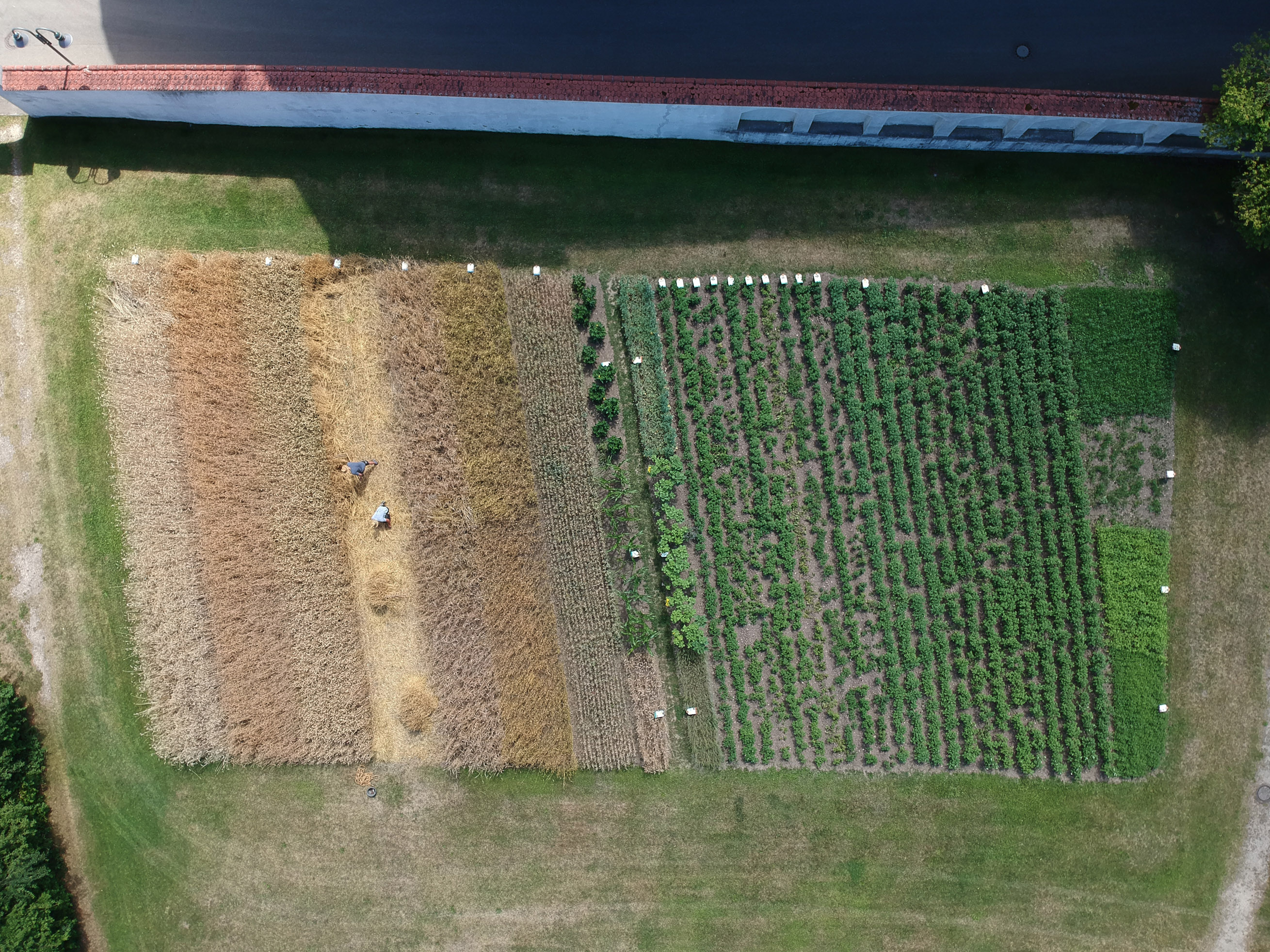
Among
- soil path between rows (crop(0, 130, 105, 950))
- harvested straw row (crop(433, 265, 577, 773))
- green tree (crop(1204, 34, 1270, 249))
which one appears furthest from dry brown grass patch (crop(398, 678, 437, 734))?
green tree (crop(1204, 34, 1270, 249))

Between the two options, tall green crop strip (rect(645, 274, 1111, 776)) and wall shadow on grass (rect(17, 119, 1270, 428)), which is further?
wall shadow on grass (rect(17, 119, 1270, 428))

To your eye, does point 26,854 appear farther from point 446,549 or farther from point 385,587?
point 446,549

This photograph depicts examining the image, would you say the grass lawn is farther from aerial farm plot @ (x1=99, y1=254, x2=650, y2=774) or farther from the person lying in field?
the person lying in field

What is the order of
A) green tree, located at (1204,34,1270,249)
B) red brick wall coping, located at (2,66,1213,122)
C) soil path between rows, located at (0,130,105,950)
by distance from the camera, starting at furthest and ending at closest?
soil path between rows, located at (0,130,105,950) < red brick wall coping, located at (2,66,1213,122) < green tree, located at (1204,34,1270,249)

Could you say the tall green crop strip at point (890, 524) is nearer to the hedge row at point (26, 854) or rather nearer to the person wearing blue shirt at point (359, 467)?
the person wearing blue shirt at point (359, 467)

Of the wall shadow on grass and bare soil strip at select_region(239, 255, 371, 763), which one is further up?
the wall shadow on grass

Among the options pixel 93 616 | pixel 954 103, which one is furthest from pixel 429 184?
pixel 93 616

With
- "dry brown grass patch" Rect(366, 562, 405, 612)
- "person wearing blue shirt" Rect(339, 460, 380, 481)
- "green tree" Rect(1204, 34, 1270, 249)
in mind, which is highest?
"green tree" Rect(1204, 34, 1270, 249)

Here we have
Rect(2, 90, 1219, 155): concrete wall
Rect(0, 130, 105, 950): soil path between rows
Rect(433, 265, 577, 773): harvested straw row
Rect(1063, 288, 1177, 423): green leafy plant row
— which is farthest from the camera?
Rect(0, 130, 105, 950): soil path between rows
